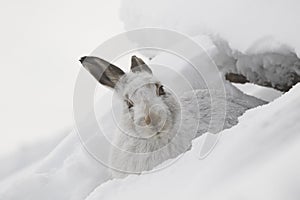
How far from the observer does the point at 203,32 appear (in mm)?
4387

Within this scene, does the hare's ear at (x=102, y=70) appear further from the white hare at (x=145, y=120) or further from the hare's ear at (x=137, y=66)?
the hare's ear at (x=137, y=66)

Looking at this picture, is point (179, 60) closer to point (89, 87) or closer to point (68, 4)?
point (89, 87)

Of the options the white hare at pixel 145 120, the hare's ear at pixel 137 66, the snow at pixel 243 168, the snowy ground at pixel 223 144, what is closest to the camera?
the snow at pixel 243 168

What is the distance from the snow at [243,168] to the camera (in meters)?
1.83

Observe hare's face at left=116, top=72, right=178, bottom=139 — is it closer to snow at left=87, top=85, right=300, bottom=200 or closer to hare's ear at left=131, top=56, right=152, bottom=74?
hare's ear at left=131, top=56, right=152, bottom=74

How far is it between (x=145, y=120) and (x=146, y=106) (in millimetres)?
96

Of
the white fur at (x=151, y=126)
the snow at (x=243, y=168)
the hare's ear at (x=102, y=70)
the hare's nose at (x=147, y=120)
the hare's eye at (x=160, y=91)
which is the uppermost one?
the hare's ear at (x=102, y=70)

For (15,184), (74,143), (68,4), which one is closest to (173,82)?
(74,143)

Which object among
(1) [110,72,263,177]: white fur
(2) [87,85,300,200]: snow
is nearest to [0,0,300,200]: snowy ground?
(2) [87,85,300,200]: snow

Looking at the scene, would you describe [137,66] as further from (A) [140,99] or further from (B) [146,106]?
(B) [146,106]

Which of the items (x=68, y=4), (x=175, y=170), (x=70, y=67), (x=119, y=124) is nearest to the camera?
(x=175, y=170)

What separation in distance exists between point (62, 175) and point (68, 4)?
8.08 m

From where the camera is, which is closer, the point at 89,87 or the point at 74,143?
the point at 89,87

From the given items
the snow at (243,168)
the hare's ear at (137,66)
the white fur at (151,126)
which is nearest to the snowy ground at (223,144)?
the snow at (243,168)
